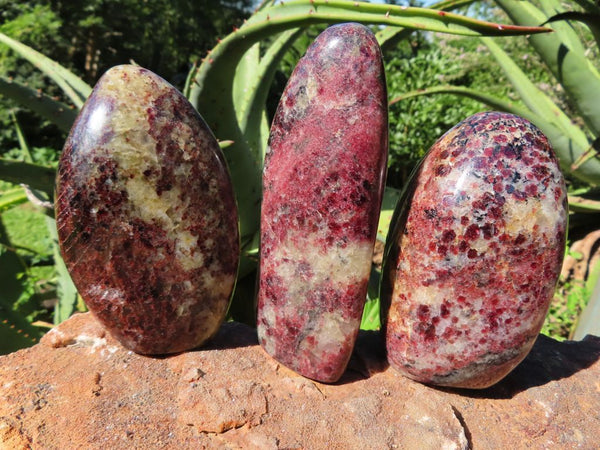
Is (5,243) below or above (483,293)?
below

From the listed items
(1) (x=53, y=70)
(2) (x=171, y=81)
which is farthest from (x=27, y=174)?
(2) (x=171, y=81)

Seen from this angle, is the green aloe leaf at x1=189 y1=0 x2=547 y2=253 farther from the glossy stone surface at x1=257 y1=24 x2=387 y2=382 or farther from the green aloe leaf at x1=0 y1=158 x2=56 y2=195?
the green aloe leaf at x1=0 y1=158 x2=56 y2=195

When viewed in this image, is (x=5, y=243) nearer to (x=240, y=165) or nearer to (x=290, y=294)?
(x=240, y=165)

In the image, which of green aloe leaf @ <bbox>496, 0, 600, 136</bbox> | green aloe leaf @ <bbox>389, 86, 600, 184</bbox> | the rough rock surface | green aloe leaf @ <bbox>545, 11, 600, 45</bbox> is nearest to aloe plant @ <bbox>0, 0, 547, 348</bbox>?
green aloe leaf @ <bbox>545, 11, 600, 45</bbox>

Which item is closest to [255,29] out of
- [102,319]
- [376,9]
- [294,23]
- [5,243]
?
[294,23]

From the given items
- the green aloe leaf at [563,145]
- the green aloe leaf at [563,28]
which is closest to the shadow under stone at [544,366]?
the green aloe leaf at [563,145]

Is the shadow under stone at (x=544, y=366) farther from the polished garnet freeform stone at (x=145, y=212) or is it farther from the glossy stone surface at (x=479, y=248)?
the polished garnet freeform stone at (x=145, y=212)
